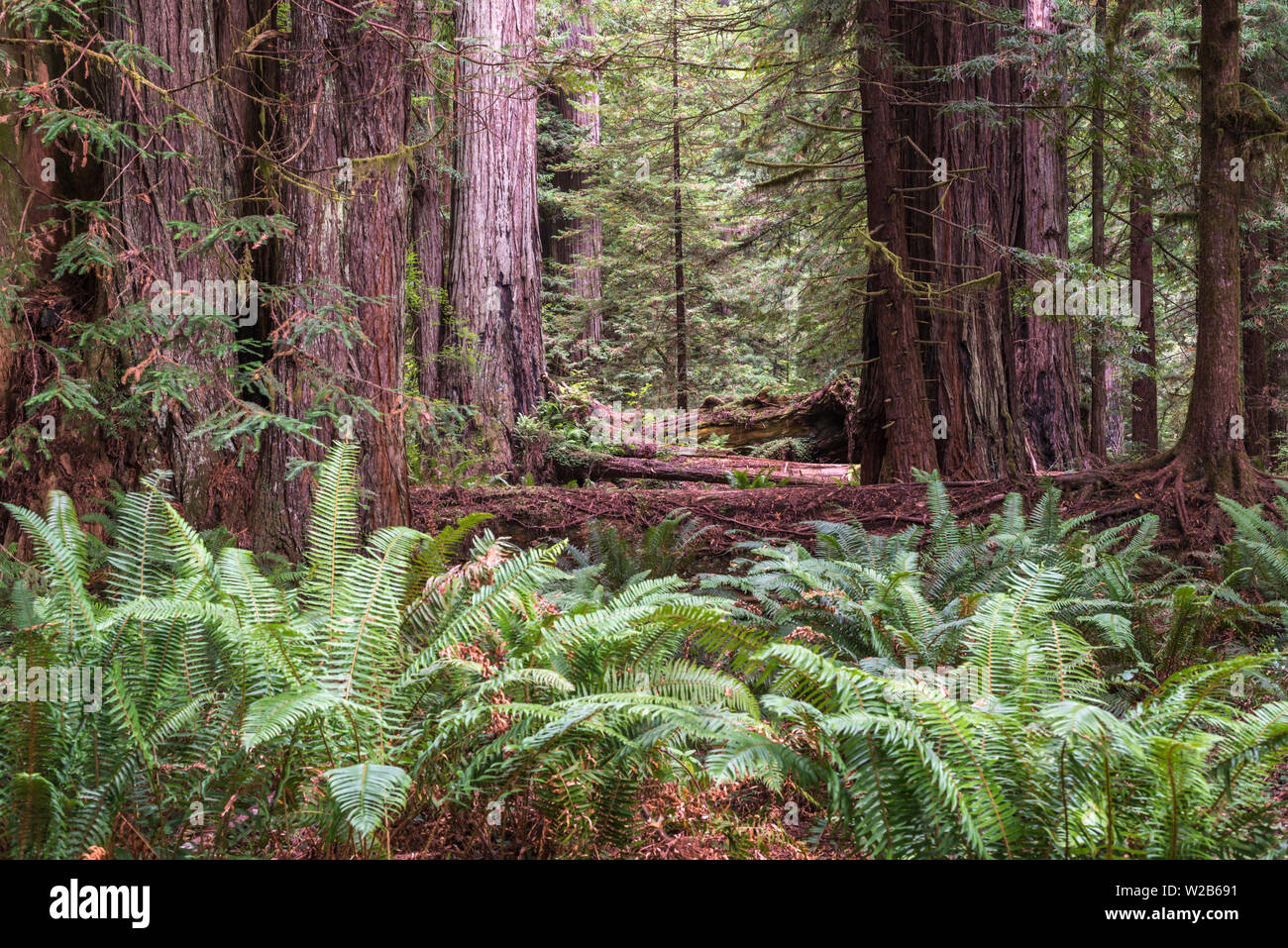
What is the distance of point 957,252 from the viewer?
8.09 metres

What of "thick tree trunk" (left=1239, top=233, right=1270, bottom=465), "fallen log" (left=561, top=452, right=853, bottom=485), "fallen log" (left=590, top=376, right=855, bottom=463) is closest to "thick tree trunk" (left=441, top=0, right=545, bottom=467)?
"fallen log" (left=561, top=452, right=853, bottom=485)

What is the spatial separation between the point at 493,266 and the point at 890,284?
5.10m

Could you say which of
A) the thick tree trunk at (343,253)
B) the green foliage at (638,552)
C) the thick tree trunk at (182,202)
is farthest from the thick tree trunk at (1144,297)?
the thick tree trunk at (182,202)

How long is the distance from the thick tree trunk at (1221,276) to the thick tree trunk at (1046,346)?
2.83 meters

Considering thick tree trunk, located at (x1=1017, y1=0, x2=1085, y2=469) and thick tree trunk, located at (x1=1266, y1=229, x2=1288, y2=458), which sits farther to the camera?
thick tree trunk, located at (x1=1266, y1=229, x2=1288, y2=458)

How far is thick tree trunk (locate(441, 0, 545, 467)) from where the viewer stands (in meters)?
10.2

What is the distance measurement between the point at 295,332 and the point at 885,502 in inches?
171

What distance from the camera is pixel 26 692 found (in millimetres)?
2359

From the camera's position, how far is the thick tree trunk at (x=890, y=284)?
7367 mm

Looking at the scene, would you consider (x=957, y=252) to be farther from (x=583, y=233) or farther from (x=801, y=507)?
(x=583, y=233)

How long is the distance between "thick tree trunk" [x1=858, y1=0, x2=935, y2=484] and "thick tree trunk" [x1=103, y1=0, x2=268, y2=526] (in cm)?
494

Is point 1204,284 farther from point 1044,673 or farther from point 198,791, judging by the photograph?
point 198,791

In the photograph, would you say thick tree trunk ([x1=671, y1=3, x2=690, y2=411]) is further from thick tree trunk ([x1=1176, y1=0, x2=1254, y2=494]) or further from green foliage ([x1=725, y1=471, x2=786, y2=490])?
thick tree trunk ([x1=1176, y1=0, x2=1254, y2=494])
